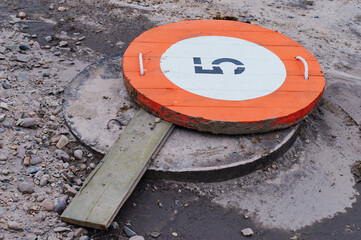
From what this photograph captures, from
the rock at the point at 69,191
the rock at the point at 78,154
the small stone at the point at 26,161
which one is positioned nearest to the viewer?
the rock at the point at 69,191

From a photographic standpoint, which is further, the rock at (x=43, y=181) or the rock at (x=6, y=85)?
the rock at (x=6, y=85)

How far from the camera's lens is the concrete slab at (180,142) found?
3.03m

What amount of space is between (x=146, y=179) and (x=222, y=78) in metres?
1.07

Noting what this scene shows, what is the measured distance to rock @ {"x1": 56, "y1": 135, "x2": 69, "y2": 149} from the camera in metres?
3.19

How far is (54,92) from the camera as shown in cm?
375

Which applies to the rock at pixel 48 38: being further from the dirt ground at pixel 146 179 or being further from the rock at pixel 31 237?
the rock at pixel 31 237

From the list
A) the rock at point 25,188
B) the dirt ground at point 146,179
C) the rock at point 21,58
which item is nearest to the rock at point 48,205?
the dirt ground at point 146,179

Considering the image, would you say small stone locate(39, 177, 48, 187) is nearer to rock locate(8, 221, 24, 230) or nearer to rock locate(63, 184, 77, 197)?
rock locate(63, 184, 77, 197)

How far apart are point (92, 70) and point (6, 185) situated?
4.80 feet

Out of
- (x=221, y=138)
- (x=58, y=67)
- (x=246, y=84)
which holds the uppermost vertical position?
(x=246, y=84)

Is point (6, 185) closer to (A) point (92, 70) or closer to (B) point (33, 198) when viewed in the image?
(B) point (33, 198)

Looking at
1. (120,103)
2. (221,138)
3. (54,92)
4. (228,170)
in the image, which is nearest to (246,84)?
(221,138)

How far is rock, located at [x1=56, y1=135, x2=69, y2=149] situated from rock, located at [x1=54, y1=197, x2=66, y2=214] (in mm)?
544

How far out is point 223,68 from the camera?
3.62 m
